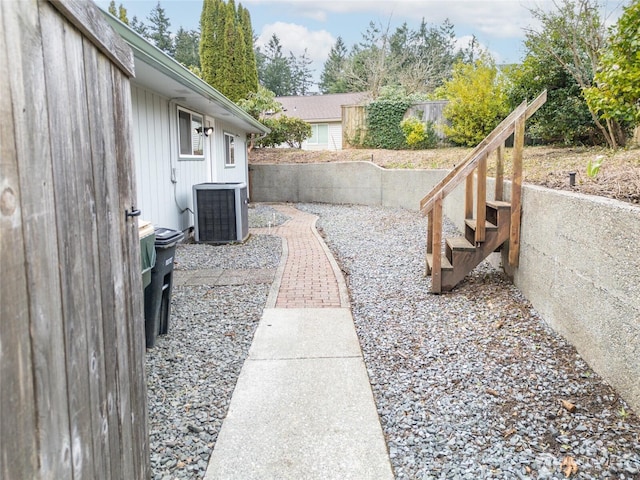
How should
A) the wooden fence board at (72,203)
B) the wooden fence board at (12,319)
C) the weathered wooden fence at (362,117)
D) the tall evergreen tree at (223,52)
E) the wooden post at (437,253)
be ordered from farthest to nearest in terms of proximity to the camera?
1. the tall evergreen tree at (223,52)
2. the weathered wooden fence at (362,117)
3. the wooden post at (437,253)
4. the wooden fence board at (72,203)
5. the wooden fence board at (12,319)

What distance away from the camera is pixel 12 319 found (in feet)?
3.49

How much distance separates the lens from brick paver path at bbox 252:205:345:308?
5.09m

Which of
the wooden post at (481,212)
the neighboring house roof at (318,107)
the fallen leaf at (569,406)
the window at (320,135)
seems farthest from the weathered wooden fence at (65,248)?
the window at (320,135)

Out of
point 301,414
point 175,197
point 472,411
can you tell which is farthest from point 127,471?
point 175,197

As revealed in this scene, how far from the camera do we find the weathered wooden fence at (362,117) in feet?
55.0

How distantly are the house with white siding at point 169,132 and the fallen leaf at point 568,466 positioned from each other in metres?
4.14

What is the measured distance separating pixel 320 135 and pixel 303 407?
25889 millimetres

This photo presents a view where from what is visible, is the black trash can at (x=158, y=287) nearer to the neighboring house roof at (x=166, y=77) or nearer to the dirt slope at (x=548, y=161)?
the neighboring house roof at (x=166, y=77)

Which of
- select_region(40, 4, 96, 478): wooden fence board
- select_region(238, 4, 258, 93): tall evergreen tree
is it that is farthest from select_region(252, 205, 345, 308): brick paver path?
select_region(238, 4, 258, 93): tall evergreen tree

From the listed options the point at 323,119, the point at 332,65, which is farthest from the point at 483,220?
the point at 332,65

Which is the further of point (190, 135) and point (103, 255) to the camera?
point (190, 135)

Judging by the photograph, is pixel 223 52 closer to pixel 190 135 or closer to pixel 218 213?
pixel 190 135

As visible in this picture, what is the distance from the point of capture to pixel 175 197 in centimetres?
796

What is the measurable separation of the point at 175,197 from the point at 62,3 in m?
6.90
